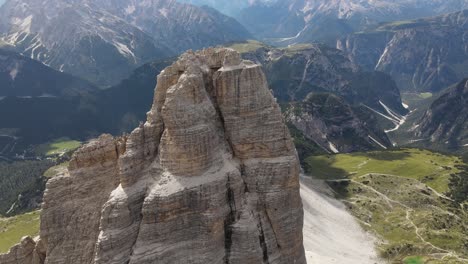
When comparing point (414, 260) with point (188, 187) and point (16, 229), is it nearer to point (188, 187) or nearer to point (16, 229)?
point (188, 187)

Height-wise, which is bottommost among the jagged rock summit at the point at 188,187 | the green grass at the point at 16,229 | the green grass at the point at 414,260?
the green grass at the point at 16,229

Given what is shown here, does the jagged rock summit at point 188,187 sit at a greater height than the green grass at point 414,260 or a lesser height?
greater

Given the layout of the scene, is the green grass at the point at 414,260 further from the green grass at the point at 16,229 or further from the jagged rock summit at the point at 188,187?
the green grass at the point at 16,229

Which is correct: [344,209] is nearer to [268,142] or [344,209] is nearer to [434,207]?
[434,207]

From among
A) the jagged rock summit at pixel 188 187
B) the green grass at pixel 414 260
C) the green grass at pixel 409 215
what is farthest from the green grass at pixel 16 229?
the green grass at pixel 414 260

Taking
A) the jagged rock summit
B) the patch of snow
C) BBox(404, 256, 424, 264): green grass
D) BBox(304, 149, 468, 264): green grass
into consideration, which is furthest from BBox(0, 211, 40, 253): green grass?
BBox(404, 256, 424, 264): green grass

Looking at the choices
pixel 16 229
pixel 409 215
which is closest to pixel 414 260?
pixel 409 215

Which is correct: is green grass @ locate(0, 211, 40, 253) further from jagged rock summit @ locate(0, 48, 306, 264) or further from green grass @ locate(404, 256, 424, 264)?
green grass @ locate(404, 256, 424, 264)
